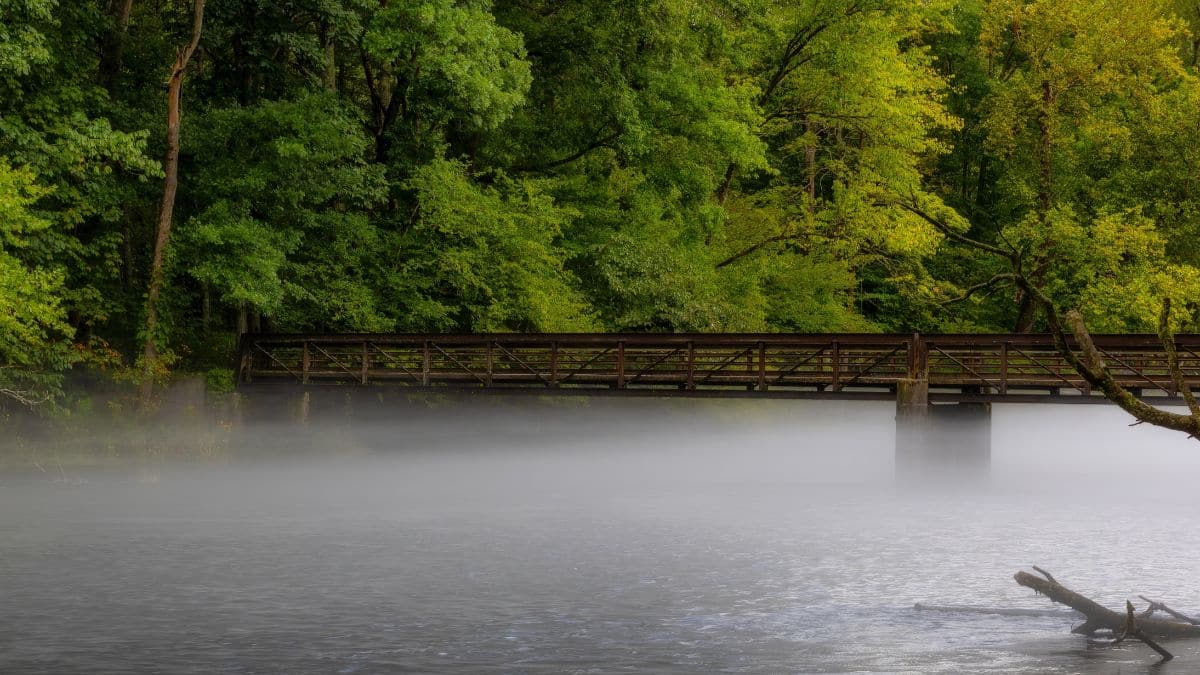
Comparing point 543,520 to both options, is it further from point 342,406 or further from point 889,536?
point 342,406

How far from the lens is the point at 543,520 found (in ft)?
80.0

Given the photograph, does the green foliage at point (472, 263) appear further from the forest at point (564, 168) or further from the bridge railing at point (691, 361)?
the bridge railing at point (691, 361)

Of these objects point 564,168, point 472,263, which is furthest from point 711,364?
point 564,168

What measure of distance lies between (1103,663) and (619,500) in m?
14.8

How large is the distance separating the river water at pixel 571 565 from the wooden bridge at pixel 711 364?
1.98m

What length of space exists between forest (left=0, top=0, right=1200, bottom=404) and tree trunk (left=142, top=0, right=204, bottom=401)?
0.28 ft

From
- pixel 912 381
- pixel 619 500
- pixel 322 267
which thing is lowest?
pixel 619 500

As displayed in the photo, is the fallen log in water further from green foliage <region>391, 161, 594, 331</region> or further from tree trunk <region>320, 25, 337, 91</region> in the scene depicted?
tree trunk <region>320, 25, 337, 91</region>

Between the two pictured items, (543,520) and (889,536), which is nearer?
(889,536)

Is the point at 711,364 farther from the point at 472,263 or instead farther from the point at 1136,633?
the point at 1136,633

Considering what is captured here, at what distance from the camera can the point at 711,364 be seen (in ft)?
110

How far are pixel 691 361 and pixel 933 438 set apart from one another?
18.3ft

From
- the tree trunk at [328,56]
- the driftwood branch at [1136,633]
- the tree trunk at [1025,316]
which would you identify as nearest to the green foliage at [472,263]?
the tree trunk at [328,56]

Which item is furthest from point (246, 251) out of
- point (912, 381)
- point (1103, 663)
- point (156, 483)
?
point (1103, 663)
